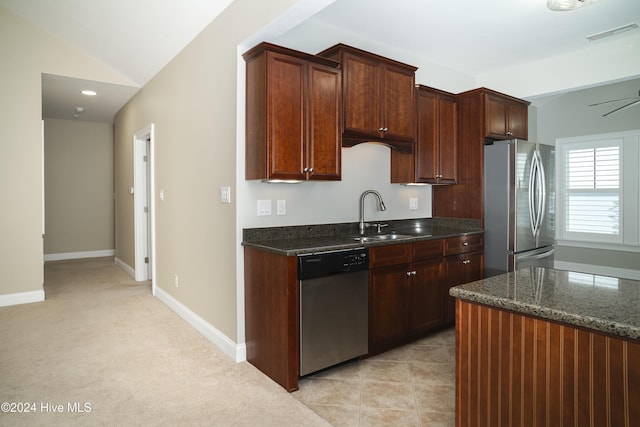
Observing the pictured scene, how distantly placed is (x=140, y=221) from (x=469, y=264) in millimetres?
4356

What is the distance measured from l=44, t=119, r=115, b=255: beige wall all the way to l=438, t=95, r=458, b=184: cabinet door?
20.5ft

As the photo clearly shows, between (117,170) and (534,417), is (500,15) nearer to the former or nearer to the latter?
(534,417)

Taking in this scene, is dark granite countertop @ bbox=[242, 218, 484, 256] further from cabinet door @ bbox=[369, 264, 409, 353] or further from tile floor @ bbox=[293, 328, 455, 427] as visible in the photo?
tile floor @ bbox=[293, 328, 455, 427]

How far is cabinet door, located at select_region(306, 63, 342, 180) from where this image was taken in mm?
2777

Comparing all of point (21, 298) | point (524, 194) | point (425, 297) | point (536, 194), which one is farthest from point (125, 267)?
point (536, 194)

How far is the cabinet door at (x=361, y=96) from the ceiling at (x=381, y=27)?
0.43m

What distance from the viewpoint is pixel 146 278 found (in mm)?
5578

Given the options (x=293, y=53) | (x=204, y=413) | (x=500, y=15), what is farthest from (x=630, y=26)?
(x=204, y=413)

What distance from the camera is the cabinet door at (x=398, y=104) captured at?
10.9ft

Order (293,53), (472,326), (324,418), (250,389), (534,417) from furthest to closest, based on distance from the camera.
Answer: (293,53)
(250,389)
(324,418)
(472,326)
(534,417)

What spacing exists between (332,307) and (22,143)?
4.11 meters

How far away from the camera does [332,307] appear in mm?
2605

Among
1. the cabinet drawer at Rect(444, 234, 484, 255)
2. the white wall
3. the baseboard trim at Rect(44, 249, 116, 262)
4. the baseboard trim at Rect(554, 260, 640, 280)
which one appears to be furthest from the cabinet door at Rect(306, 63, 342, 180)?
the baseboard trim at Rect(44, 249, 116, 262)

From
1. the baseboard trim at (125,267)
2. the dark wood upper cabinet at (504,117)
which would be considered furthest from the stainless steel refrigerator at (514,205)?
the baseboard trim at (125,267)
